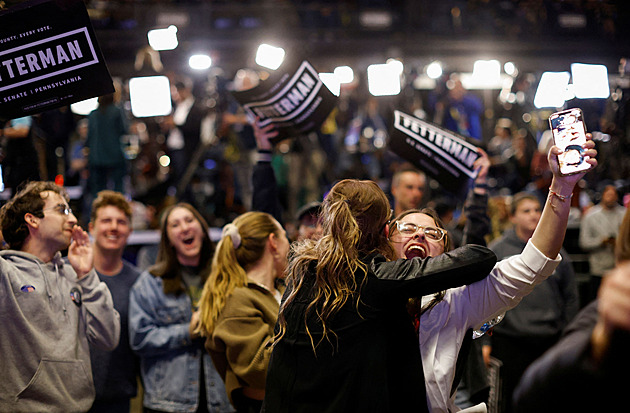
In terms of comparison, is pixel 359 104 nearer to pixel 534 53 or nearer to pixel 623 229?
pixel 534 53

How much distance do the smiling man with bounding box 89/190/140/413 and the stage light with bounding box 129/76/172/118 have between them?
7.35ft

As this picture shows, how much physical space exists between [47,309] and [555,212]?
190 cm

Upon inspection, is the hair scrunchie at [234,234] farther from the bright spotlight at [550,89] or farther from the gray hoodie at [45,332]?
the bright spotlight at [550,89]

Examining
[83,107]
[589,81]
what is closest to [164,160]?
[83,107]

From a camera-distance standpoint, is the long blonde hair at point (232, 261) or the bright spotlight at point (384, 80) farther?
the bright spotlight at point (384, 80)

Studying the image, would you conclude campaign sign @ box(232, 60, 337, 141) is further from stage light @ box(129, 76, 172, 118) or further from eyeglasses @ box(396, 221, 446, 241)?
stage light @ box(129, 76, 172, 118)

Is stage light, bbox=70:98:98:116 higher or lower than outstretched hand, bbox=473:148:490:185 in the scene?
higher

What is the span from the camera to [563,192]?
1.88 metres

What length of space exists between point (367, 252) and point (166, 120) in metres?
7.00

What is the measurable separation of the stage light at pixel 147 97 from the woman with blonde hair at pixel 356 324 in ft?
13.3

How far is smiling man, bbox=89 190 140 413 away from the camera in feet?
9.84

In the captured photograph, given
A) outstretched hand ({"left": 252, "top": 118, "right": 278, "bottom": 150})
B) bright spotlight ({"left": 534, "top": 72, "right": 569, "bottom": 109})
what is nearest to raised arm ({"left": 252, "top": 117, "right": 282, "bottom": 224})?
outstretched hand ({"left": 252, "top": 118, "right": 278, "bottom": 150})

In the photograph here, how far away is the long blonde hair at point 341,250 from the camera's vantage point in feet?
6.03

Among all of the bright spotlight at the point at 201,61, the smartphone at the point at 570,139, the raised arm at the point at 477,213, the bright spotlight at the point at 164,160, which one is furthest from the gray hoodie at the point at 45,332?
the bright spotlight at the point at 164,160
